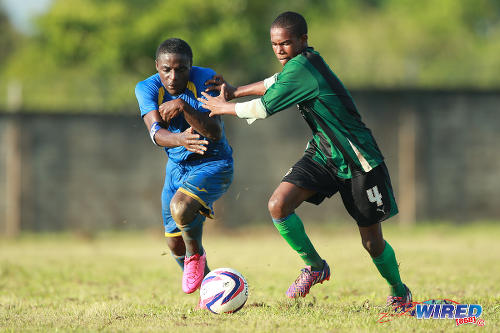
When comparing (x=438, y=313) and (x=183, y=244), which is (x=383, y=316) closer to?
(x=438, y=313)

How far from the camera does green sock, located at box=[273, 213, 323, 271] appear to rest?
623 centimetres

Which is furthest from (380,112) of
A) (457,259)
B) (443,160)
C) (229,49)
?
(457,259)

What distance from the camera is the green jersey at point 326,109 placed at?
5797 mm

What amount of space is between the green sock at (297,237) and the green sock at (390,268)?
53 cm

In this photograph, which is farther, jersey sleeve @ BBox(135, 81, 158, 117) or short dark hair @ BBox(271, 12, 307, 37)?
jersey sleeve @ BBox(135, 81, 158, 117)

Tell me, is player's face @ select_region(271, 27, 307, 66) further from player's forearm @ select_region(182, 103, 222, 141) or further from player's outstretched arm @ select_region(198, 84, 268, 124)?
player's forearm @ select_region(182, 103, 222, 141)

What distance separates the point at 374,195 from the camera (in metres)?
6.05

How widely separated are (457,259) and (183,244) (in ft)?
18.4

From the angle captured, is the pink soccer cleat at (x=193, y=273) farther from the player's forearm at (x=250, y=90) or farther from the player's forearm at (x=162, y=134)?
the player's forearm at (x=250, y=90)

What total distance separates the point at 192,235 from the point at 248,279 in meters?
2.69

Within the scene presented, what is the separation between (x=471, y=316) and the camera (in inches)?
222

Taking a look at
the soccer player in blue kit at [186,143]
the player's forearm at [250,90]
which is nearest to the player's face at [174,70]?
the soccer player in blue kit at [186,143]
